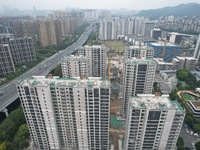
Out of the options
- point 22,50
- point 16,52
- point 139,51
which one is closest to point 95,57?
point 139,51

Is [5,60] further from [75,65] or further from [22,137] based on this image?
[22,137]

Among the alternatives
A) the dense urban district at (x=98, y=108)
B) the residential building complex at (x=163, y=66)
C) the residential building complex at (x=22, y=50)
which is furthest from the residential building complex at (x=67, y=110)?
the residential building complex at (x=22, y=50)

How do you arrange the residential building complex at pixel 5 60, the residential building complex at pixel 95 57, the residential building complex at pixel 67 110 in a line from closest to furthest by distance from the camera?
the residential building complex at pixel 67 110
the residential building complex at pixel 95 57
the residential building complex at pixel 5 60

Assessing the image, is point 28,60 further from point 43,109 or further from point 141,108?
point 141,108

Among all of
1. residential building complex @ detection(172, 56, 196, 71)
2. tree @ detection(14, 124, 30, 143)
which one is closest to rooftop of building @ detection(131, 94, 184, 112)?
tree @ detection(14, 124, 30, 143)

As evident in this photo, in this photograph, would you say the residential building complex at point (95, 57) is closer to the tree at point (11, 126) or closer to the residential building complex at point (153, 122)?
the tree at point (11, 126)

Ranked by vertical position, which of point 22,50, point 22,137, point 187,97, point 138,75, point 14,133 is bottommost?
point 14,133

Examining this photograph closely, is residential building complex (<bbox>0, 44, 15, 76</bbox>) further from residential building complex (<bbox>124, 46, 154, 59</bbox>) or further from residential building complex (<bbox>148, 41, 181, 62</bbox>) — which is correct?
residential building complex (<bbox>148, 41, 181, 62</bbox>)
